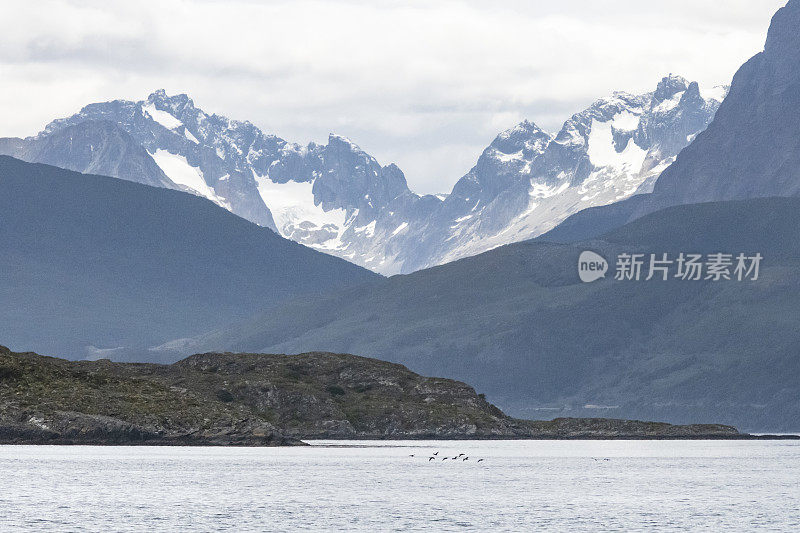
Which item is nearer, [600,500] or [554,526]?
[554,526]

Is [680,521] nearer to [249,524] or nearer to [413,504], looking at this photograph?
[413,504]

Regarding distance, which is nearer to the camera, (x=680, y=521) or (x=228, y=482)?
(x=680, y=521)

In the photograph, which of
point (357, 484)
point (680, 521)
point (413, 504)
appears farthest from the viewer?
point (357, 484)

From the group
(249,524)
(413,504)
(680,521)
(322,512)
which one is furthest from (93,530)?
(680,521)

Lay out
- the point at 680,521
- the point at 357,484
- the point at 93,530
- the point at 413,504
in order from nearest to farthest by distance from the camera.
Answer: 1. the point at 93,530
2. the point at 680,521
3. the point at 413,504
4. the point at 357,484

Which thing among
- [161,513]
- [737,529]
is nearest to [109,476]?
[161,513]

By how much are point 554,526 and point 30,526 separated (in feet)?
164

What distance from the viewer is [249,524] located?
5364 inches

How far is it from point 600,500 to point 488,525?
1329 inches

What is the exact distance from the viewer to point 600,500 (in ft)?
549

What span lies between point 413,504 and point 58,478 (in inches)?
2225

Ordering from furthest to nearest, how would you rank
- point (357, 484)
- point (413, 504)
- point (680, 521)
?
1. point (357, 484)
2. point (413, 504)
3. point (680, 521)

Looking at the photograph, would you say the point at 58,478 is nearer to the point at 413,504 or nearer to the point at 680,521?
the point at 413,504

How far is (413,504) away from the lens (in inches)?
6289
